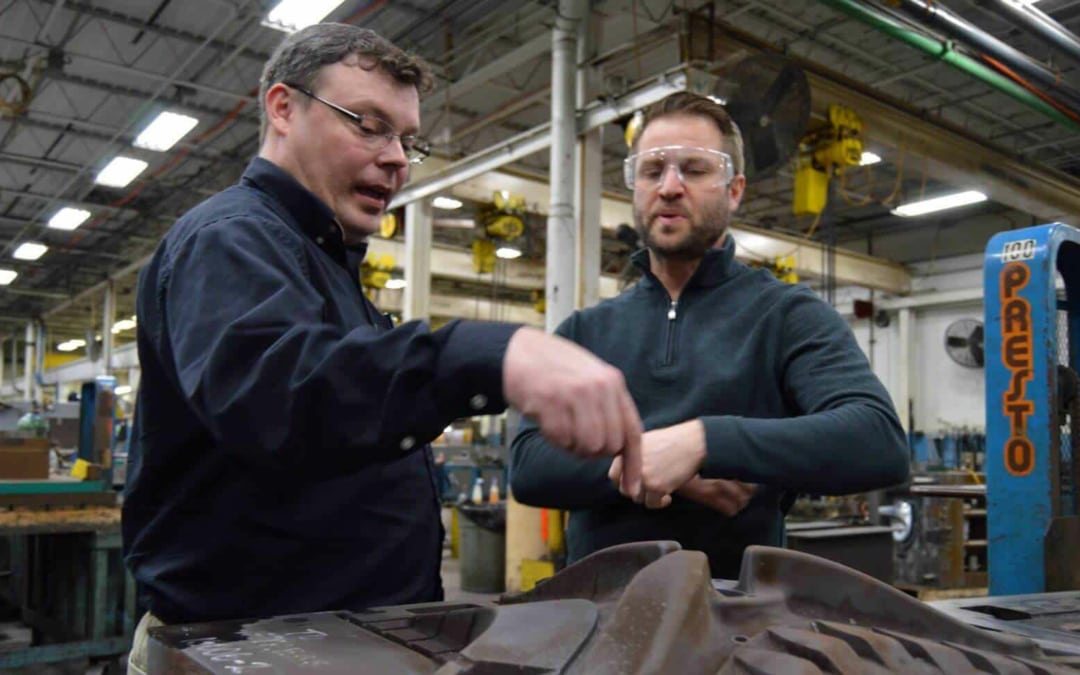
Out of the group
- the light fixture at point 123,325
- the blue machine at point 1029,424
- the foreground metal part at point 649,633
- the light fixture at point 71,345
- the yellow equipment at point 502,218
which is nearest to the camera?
the foreground metal part at point 649,633

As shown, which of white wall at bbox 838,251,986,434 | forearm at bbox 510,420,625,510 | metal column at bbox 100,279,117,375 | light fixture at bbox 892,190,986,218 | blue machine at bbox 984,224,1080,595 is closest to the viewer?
forearm at bbox 510,420,625,510

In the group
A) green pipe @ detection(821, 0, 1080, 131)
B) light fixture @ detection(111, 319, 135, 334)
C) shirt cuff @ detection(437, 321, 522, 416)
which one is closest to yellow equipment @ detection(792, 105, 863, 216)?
green pipe @ detection(821, 0, 1080, 131)

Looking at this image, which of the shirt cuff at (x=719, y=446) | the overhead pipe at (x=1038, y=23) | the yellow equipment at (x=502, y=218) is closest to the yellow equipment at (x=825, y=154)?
the overhead pipe at (x=1038, y=23)

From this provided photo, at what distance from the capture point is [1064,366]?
2006mm

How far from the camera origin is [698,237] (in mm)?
1404

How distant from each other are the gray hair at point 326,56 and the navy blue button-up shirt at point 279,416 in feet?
0.41

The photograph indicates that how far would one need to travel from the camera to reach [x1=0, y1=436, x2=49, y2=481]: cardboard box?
13.1ft

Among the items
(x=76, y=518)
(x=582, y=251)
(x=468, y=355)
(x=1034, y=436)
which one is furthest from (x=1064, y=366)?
(x=76, y=518)

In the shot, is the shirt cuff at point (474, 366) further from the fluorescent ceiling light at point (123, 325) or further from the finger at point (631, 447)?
the fluorescent ceiling light at point (123, 325)

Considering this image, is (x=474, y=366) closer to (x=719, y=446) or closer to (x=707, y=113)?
(x=719, y=446)

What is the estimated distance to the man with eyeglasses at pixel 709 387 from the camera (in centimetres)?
115

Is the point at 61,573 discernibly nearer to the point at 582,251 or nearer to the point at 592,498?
the point at 582,251

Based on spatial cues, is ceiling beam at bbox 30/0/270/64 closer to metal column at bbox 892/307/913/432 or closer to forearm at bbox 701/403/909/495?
forearm at bbox 701/403/909/495

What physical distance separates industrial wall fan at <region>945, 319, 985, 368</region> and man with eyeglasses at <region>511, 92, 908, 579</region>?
9342 millimetres
